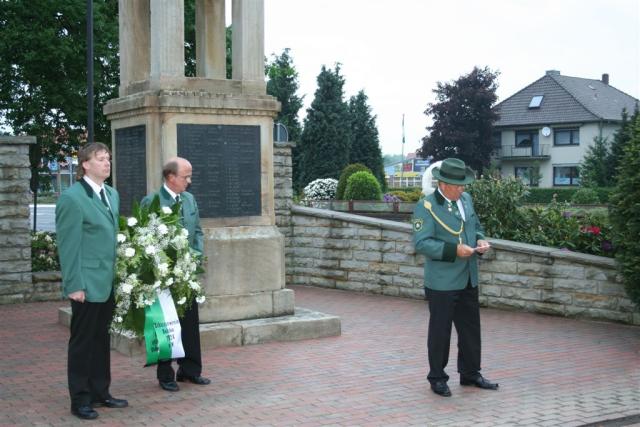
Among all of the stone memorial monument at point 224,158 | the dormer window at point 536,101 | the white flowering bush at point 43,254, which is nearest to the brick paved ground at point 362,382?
the stone memorial monument at point 224,158

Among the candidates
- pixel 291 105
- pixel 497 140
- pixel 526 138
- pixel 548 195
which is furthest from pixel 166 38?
pixel 497 140

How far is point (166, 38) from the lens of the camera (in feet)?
30.0

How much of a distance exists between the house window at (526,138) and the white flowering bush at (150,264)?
2539 inches

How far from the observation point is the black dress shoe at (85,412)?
6156 millimetres

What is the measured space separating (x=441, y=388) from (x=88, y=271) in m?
3.04

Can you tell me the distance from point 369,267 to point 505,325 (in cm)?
335

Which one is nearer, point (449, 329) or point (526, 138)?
point (449, 329)

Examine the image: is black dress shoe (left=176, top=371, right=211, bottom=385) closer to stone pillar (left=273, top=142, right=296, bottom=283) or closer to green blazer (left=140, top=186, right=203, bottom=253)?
green blazer (left=140, top=186, right=203, bottom=253)

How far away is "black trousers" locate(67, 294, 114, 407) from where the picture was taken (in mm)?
6199

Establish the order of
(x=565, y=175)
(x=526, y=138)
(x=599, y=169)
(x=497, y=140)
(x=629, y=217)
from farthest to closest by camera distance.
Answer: (x=497, y=140) → (x=526, y=138) → (x=565, y=175) → (x=599, y=169) → (x=629, y=217)

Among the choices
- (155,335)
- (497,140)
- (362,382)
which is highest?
(497,140)

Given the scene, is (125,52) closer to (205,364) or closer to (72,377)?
(205,364)

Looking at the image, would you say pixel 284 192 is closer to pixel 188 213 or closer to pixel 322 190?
pixel 188 213

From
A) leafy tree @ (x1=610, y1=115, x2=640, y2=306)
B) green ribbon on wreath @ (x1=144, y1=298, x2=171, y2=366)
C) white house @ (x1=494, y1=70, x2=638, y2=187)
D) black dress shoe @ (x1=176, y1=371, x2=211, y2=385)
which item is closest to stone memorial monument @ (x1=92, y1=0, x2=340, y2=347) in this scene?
black dress shoe @ (x1=176, y1=371, x2=211, y2=385)
